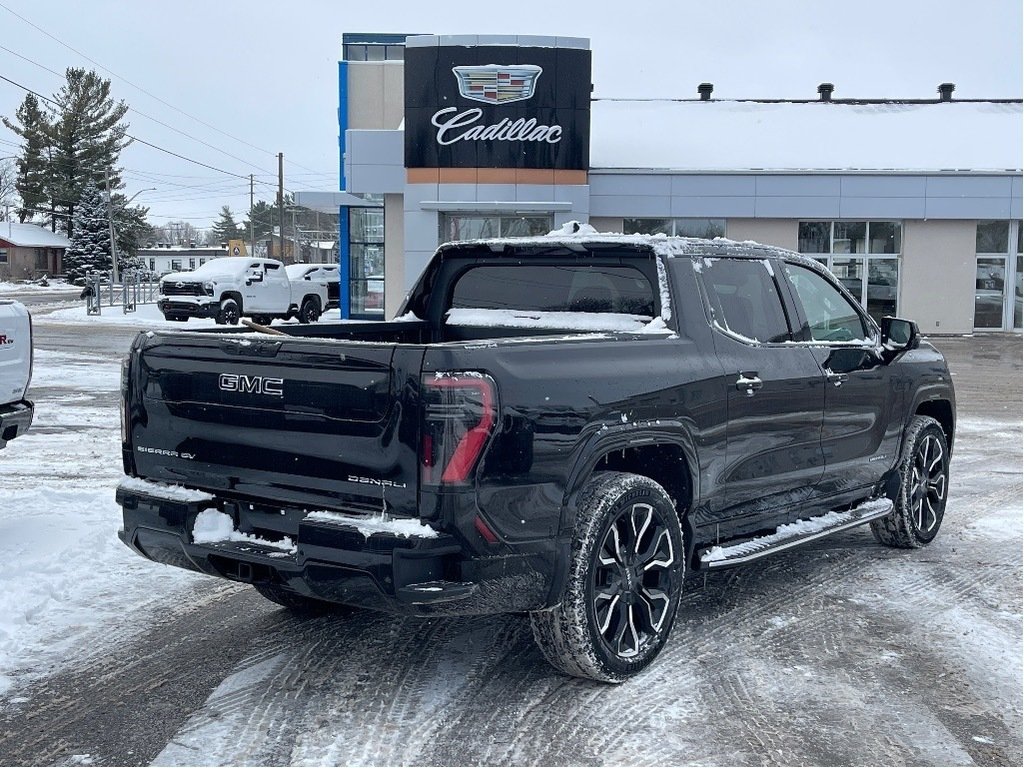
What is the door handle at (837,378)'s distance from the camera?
5.88 meters

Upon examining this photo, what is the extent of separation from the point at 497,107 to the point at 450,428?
2372 cm

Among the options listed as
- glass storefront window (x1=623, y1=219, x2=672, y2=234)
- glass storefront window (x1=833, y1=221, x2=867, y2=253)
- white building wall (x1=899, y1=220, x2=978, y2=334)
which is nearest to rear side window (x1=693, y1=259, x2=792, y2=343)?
glass storefront window (x1=623, y1=219, x2=672, y2=234)

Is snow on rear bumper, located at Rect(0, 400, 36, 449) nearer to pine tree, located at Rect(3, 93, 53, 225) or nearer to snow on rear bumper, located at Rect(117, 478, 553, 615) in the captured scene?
snow on rear bumper, located at Rect(117, 478, 553, 615)

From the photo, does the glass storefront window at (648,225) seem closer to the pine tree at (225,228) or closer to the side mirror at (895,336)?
the side mirror at (895,336)

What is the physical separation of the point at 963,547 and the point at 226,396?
4961 millimetres

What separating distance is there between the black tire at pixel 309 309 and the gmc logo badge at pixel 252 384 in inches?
1127

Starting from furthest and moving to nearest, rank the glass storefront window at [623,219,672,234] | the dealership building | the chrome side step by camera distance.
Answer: the glass storefront window at [623,219,672,234], the dealership building, the chrome side step

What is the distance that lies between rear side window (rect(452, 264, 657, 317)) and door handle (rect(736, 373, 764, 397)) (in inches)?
20.8

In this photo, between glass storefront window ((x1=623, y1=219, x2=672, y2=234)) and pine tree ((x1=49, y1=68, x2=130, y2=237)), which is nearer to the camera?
glass storefront window ((x1=623, y1=219, x2=672, y2=234))

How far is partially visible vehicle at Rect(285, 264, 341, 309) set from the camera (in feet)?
108

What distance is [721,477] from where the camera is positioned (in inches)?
201

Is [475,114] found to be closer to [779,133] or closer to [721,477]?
[779,133]

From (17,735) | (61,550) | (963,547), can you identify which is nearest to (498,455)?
(17,735)

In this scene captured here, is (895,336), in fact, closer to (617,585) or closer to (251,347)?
(617,585)
